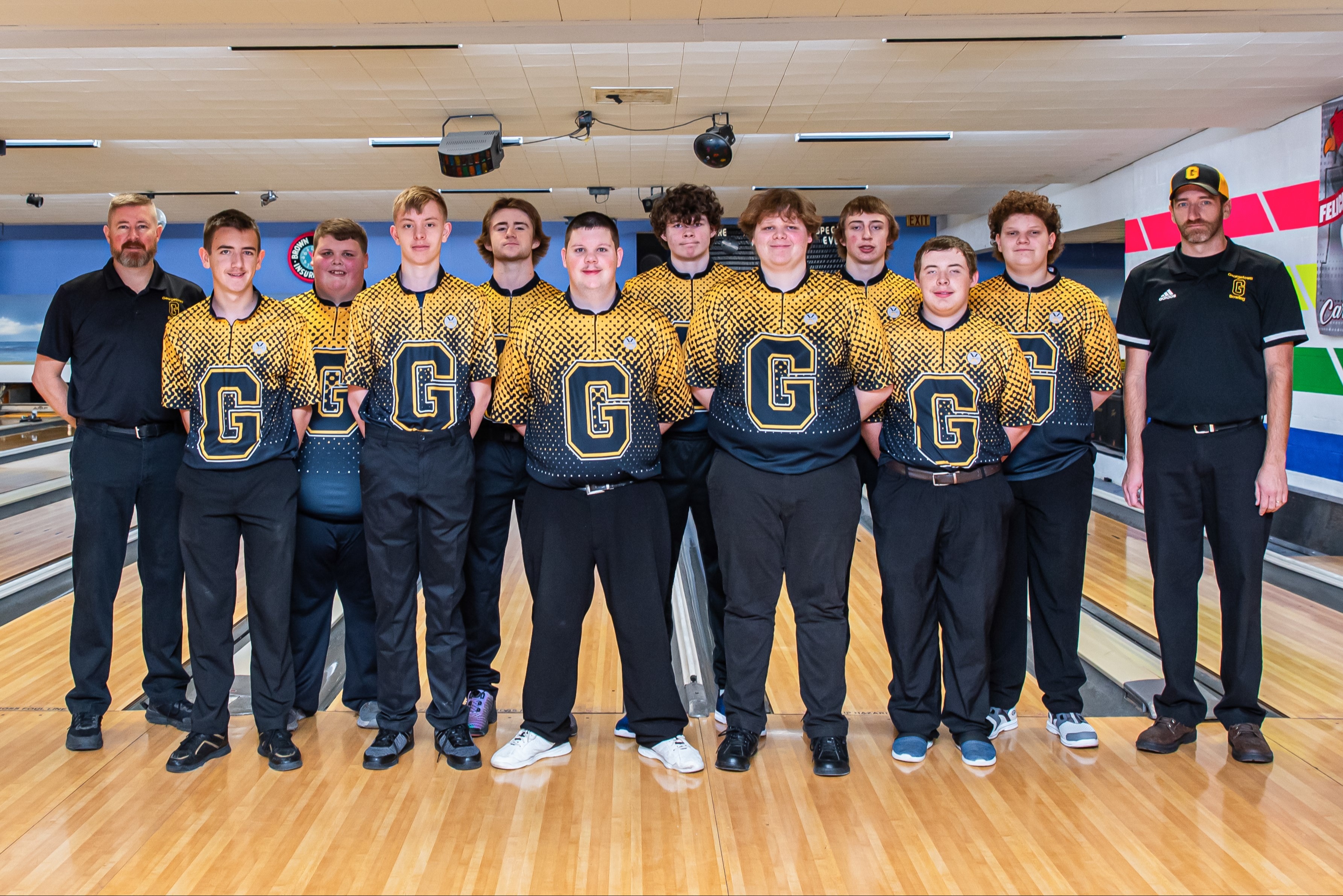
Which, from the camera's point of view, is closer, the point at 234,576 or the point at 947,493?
the point at 947,493

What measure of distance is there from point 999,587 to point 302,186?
8.01 m

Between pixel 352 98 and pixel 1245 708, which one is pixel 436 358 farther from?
pixel 352 98

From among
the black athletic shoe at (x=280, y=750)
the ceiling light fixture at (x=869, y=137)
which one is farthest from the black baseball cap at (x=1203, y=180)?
the ceiling light fixture at (x=869, y=137)

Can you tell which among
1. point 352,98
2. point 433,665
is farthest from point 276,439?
point 352,98

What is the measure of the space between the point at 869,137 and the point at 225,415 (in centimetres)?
555

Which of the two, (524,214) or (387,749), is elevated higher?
(524,214)

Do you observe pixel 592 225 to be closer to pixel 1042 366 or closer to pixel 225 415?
pixel 225 415

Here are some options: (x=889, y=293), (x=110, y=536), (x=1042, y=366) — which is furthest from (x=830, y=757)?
(x=110, y=536)

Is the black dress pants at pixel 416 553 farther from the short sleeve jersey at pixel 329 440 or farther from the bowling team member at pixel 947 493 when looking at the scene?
the bowling team member at pixel 947 493

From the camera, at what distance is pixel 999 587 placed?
269 cm

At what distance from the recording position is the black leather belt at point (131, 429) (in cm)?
279

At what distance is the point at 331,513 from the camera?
2.79 meters

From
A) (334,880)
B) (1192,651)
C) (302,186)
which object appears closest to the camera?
(334,880)

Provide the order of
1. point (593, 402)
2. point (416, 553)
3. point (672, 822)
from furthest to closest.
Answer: point (416, 553) < point (593, 402) < point (672, 822)
